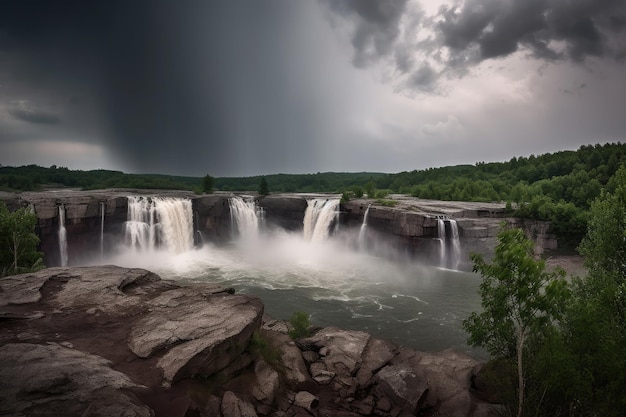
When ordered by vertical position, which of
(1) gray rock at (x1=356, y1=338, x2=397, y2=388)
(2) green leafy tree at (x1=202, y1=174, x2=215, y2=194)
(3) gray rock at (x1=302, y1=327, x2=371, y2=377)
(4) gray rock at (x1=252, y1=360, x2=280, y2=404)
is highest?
(2) green leafy tree at (x1=202, y1=174, x2=215, y2=194)

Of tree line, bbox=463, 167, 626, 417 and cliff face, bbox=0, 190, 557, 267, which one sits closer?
tree line, bbox=463, 167, 626, 417

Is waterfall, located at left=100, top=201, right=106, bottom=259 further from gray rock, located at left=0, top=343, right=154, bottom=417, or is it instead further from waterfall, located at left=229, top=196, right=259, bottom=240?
gray rock, located at left=0, top=343, right=154, bottom=417

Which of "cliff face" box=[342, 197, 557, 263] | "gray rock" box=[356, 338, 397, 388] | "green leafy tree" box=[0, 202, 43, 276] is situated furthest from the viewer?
"cliff face" box=[342, 197, 557, 263]

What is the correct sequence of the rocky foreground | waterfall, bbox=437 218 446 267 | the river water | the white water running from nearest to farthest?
the rocky foreground
the river water
the white water
waterfall, bbox=437 218 446 267

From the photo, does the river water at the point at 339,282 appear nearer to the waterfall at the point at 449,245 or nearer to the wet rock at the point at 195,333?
the waterfall at the point at 449,245

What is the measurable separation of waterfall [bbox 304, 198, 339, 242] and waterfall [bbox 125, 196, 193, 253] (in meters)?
17.3

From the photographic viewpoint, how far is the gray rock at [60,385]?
821cm

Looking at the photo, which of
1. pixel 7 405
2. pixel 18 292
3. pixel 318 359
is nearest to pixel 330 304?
pixel 318 359

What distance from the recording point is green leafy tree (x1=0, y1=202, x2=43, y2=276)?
24.3 m

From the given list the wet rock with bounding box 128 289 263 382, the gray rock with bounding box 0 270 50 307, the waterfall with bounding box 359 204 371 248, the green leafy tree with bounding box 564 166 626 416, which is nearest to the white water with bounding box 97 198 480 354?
the waterfall with bounding box 359 204 371 248

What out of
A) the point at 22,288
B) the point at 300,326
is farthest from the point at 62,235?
the point at 300,326

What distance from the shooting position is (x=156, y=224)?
4231 centimetres

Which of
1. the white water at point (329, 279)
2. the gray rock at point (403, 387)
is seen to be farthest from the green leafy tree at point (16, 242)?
the gray rock at point (403, 387)

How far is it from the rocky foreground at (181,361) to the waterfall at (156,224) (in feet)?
77.8
